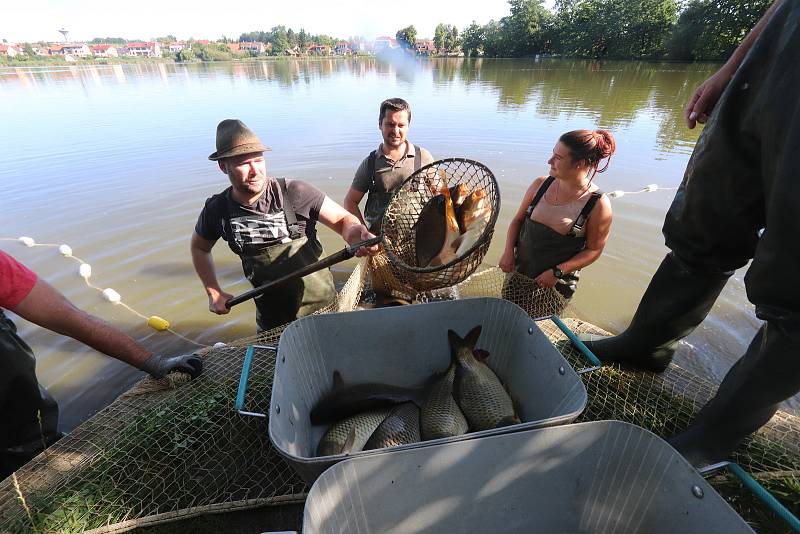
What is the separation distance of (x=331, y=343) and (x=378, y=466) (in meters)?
1.03

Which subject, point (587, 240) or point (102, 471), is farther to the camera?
point (587, 240)

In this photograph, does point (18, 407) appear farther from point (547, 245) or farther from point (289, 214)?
point (547, 245)

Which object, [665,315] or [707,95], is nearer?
[707,95]


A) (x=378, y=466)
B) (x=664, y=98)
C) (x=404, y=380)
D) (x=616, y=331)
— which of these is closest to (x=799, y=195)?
(x=378, y=466)

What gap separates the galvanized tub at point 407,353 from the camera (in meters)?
1.99

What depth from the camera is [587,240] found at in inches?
139

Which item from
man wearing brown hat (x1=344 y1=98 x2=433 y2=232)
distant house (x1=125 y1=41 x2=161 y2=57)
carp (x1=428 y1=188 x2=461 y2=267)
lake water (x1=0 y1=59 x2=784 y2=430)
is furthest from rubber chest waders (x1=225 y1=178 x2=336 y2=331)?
distant house (x1=125 y1=41 x2=161 y2=57)

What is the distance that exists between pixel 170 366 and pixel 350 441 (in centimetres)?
149

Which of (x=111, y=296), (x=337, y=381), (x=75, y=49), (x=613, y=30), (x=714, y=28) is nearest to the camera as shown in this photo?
(x=337, y=381)

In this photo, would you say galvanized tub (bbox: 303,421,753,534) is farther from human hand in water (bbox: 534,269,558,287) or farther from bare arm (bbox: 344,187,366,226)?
bare arm (bbox: 344,187,366,226)

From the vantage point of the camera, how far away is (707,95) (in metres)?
2.30

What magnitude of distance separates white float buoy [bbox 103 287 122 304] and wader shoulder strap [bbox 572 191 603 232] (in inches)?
242

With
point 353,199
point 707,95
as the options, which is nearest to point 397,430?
point 707,95

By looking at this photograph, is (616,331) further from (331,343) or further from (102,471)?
(102,471)
